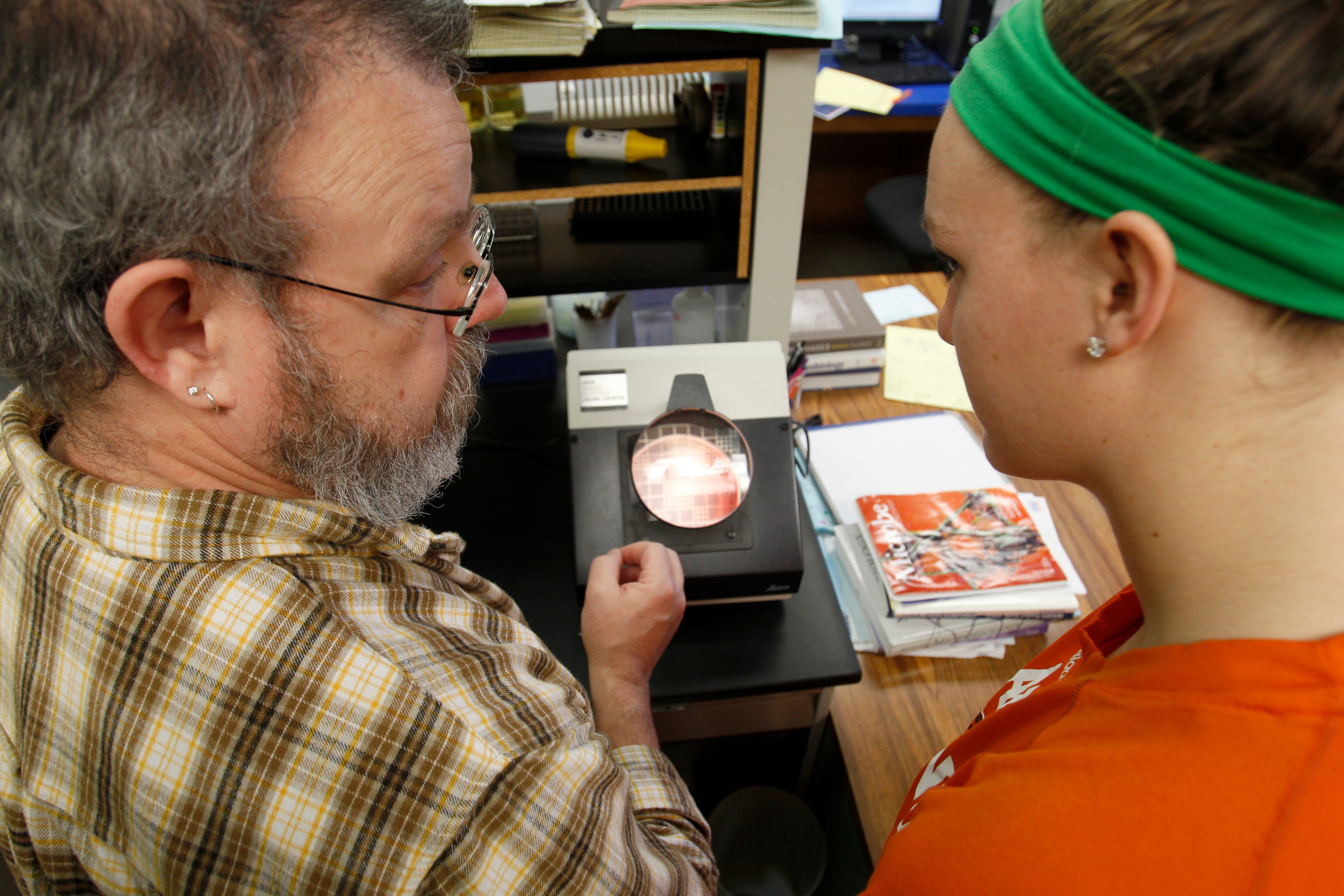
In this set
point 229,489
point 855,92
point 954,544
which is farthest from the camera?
point 855,92

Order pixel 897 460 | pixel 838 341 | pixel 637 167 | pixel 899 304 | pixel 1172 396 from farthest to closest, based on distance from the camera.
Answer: pixel 899 304 < pixel 838 341 < pixel 897 460 < pixel 637 167 < pixel 1172 396

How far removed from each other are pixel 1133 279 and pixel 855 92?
100 inches

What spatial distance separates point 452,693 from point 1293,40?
745 mm

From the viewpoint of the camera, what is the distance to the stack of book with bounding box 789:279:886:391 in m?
1.56

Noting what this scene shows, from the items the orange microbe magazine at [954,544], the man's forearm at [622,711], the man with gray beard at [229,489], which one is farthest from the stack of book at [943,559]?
the man with gray beard at [229,489]

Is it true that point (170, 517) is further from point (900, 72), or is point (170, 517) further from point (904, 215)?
point (900, 72)

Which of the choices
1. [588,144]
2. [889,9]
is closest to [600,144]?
[588,144]

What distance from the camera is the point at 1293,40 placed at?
409 mm

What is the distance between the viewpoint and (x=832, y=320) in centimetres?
162

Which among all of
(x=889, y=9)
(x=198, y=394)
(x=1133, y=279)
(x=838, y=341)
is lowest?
(x=838, y=341)

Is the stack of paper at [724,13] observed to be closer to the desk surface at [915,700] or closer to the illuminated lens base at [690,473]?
the illuminated lens base at [690,473]

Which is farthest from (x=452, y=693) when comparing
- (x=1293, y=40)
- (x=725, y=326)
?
(x=725, y=326)

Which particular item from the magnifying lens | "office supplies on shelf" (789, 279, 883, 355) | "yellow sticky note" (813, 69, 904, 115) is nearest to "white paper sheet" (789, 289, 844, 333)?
"office supplies on shelf" (789, 279, 883, 355)

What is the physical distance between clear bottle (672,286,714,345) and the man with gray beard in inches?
35.1
